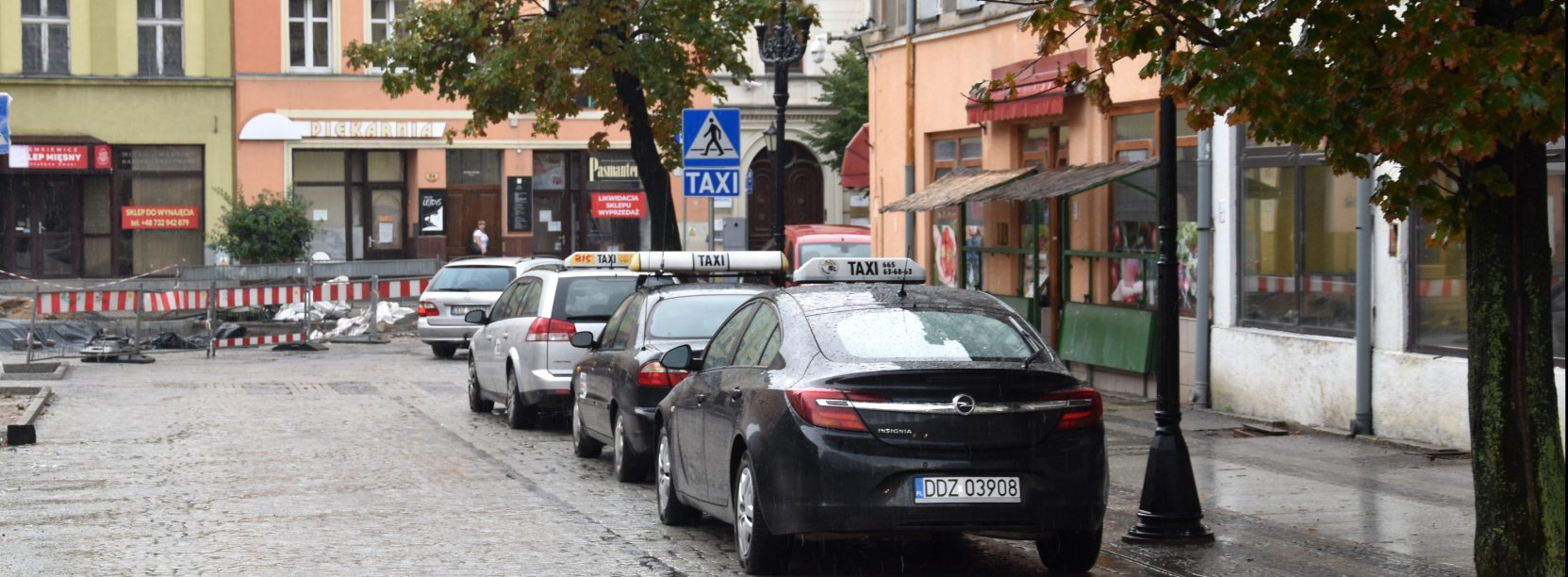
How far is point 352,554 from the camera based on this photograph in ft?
32.6

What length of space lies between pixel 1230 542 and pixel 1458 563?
125 cm

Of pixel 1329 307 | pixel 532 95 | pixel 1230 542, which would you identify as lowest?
pixel 1230 542

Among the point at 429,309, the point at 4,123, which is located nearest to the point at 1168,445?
the point at 4,123

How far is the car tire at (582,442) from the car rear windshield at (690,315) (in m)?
1.38

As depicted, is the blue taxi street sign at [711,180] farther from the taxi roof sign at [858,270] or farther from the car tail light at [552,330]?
the taxi roof sign at [858,270]

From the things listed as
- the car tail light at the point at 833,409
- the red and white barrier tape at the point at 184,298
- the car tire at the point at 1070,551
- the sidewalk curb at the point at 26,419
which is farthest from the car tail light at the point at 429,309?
the car tail light at the point at 833,409

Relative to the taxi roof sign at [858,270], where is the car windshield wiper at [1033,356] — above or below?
below

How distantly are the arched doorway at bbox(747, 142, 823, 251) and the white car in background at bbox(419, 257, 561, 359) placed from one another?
22.5 meters

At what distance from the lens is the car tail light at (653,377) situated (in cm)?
1291

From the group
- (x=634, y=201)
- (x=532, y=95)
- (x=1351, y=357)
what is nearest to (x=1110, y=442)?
(x=1351, y=357)

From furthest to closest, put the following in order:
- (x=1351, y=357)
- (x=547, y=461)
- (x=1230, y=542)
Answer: (x=1351, y=357), (x=547, y=461), (x=1230, y=542)

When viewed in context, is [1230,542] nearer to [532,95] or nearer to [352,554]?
[352,554]

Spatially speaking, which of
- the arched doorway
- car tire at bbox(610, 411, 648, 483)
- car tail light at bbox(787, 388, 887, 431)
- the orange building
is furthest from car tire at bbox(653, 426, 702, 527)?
the arched doorway

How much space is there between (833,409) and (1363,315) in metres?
8.02
